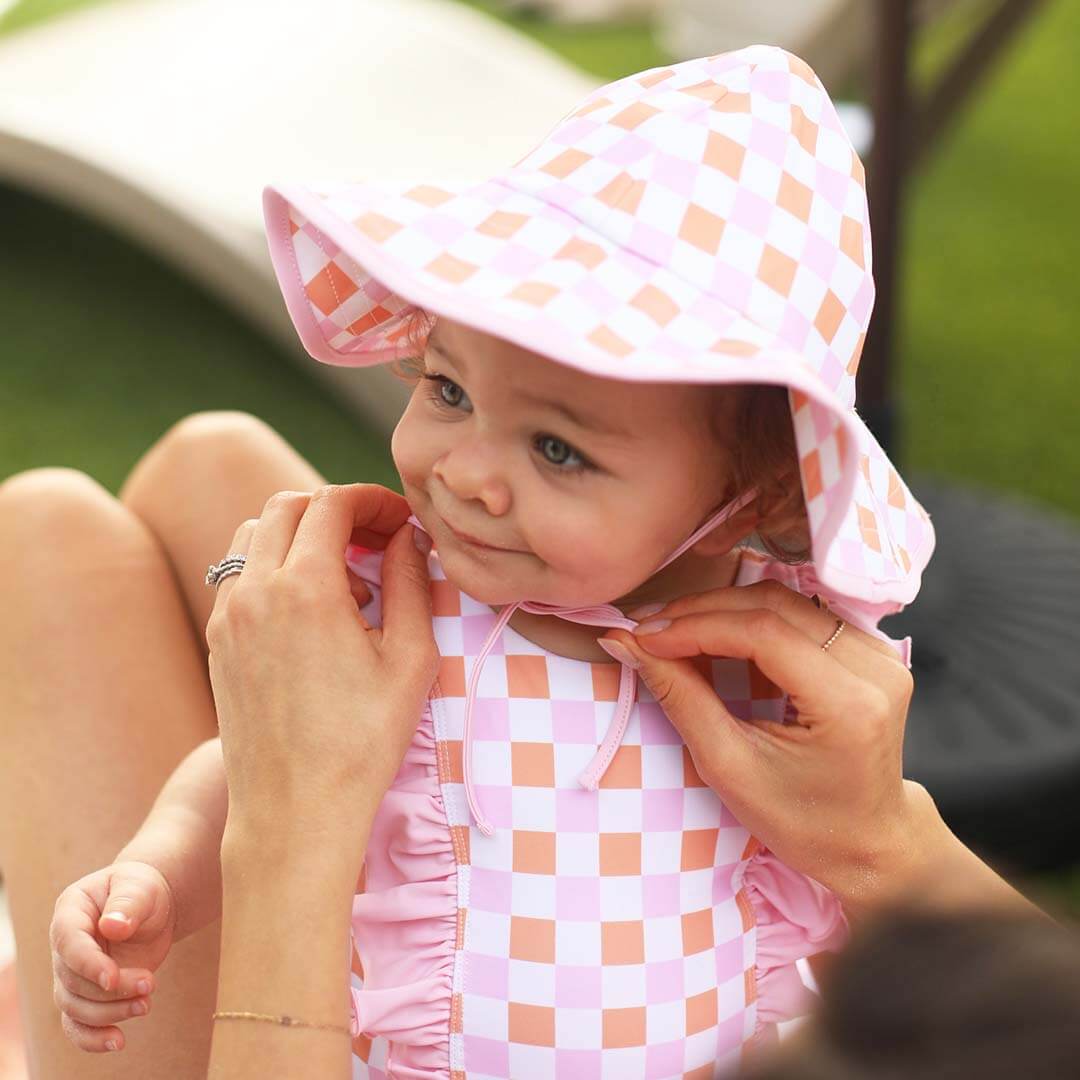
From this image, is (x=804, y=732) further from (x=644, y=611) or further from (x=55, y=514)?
(x=55, y=514)

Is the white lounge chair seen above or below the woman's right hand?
below

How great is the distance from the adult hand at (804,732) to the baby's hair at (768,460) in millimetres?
52

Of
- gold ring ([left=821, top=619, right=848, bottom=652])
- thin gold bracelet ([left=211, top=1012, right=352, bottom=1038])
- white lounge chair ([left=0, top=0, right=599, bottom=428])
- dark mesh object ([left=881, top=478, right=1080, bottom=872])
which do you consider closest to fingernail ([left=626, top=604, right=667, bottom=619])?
gold ring ([left=821, top=619, right=848, bottom=652])

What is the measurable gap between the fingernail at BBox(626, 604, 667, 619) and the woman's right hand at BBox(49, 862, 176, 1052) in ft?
1.34

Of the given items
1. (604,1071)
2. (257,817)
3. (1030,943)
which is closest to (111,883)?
(257,817)

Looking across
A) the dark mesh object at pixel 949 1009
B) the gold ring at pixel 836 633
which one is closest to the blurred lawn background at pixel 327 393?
the gold ring at pixel 836 633

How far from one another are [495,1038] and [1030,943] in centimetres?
60

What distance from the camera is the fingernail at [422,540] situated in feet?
3.96

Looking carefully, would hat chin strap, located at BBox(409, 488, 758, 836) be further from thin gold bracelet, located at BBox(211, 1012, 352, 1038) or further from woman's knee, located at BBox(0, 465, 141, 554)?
woman's knee, located at BBox(0, 465, 141, 554)

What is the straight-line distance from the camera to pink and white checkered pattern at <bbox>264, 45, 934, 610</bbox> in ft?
3.11

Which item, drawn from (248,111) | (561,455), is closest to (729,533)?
(561,455)

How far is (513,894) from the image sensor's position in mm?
1134

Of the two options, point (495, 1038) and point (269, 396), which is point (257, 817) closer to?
point (495, 1038)

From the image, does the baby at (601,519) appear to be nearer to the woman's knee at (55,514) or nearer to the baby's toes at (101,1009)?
the baby's toes at (101,1009)
